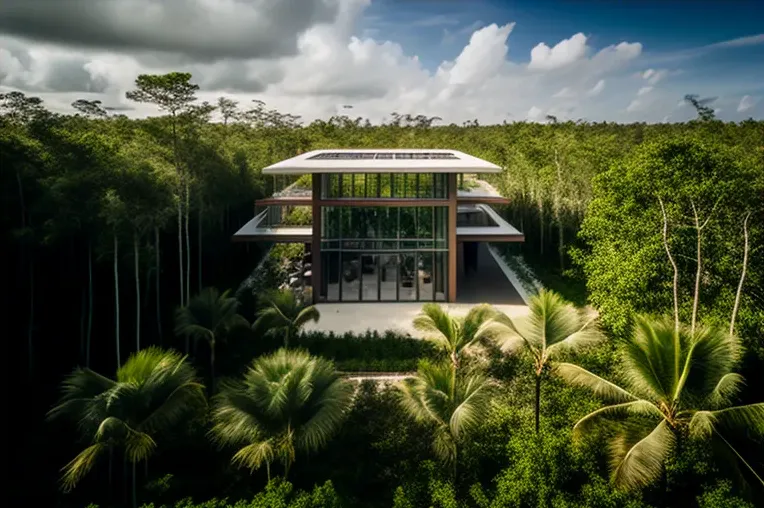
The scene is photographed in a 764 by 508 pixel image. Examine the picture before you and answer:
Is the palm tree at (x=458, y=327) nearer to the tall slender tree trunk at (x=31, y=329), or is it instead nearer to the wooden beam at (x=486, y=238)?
the wooden beam at (x=486, y=238)

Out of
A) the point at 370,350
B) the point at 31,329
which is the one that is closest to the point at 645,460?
the point at 370,350

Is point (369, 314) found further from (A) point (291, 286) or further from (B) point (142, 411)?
(B) point (142, 411)

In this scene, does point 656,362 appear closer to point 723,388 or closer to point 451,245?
point 723,388

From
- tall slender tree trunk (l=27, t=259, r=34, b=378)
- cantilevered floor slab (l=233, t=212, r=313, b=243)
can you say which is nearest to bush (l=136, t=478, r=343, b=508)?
tall slender tree trunk (l=27, t=259, r=34, b=378)

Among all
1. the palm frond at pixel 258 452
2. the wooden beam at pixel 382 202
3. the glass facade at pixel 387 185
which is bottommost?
the palm frond at pixel 258 452

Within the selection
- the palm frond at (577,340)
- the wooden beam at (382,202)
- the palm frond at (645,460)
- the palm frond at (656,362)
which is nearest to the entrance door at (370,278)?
the wooden beam at (382,202)

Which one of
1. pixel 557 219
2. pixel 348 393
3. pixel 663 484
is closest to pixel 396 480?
pixel 348 393

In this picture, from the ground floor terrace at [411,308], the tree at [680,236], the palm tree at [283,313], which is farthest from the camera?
the ground floor terrace at [411,308]
